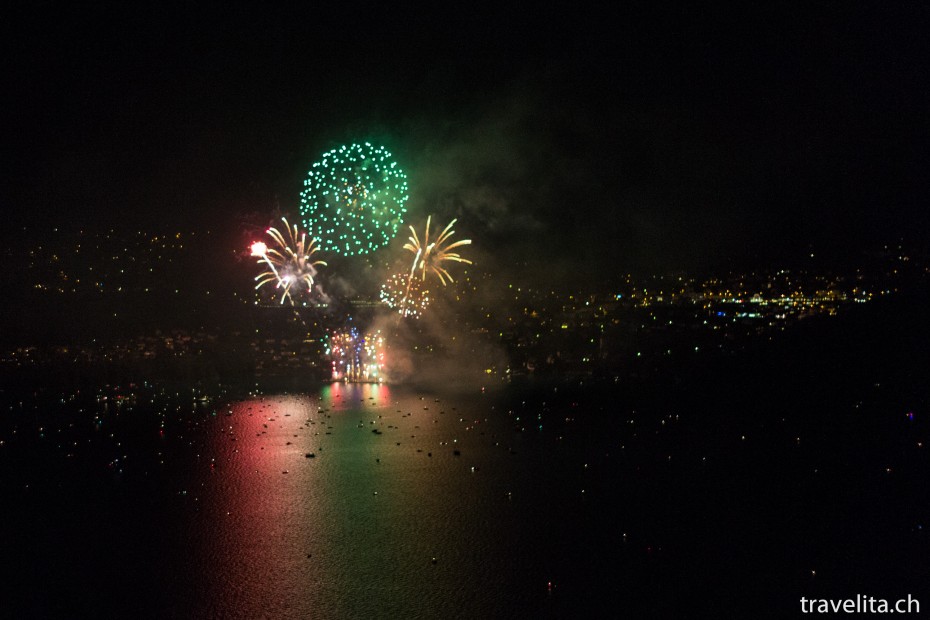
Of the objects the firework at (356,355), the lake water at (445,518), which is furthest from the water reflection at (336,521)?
the firework at (356,355)

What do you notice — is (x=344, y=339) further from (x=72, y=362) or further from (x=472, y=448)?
(x=472, y=448)

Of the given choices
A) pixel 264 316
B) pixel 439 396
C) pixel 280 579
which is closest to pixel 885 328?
pixel 439 396

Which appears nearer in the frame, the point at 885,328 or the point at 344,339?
the point at 885,328

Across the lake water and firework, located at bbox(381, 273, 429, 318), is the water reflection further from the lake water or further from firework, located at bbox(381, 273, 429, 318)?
firework, located at bbox(381, 273, 429, 318)

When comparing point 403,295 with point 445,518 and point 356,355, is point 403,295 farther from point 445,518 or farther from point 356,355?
point 445,518

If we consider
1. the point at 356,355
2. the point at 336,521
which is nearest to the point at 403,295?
the point at 356,355

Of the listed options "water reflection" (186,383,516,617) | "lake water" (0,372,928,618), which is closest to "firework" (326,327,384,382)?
"lake water" (0,372,928,618)
